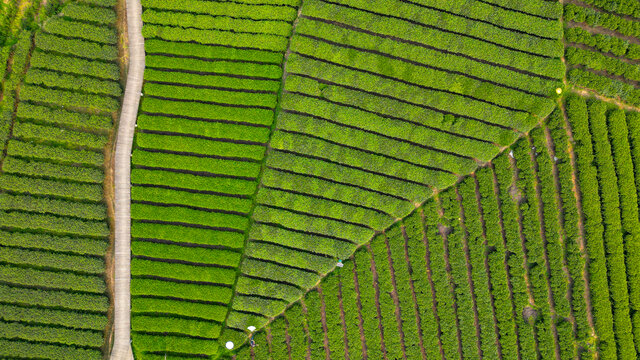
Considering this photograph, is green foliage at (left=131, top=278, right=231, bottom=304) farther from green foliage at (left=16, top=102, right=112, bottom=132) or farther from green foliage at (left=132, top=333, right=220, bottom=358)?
green foliage at (left=16, top=102, right=112, bottom=132)

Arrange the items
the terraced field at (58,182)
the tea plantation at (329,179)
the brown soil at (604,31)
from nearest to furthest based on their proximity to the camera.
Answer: the terraced field at (58,182) → the tea plantation at (329,179) → the brown soil at (604,31)

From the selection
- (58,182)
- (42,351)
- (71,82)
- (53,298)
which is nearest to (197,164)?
(58,182)

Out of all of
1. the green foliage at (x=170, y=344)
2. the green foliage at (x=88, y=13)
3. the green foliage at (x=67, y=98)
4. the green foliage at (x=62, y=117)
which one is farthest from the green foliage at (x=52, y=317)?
the green foliage at (x=88, y=13)

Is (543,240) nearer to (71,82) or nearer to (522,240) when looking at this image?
(522,240)

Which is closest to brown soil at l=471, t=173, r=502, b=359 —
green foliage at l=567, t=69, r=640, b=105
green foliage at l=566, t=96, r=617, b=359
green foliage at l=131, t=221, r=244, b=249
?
green foliage at l=566, t=96, r=617, b=359

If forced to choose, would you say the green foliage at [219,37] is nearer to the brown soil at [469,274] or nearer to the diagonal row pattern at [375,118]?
the diagonal row pattern at [375,118]

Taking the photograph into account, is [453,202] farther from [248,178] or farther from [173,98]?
[173,98]
